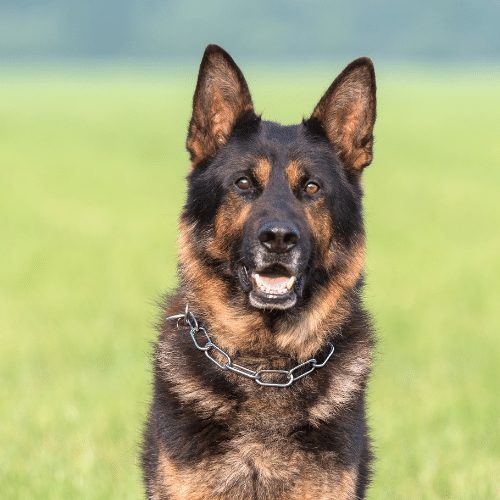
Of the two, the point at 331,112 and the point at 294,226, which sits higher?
the point at 331,112

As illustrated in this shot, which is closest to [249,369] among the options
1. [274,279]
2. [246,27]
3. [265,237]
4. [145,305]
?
[274,279]

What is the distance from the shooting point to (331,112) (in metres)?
6.06

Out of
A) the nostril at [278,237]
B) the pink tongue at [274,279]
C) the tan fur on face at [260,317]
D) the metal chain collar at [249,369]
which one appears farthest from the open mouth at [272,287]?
the metal chain collar at [249,369]

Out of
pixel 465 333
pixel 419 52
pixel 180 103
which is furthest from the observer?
pixel 419 52

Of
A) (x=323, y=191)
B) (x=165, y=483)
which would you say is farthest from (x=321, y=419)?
(x=323, y=191)

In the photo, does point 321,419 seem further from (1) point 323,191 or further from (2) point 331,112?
(2) point 331,112

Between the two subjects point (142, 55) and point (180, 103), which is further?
point (142, 55)

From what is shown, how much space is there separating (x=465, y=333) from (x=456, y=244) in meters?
7.62

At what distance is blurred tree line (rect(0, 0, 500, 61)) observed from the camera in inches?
6531

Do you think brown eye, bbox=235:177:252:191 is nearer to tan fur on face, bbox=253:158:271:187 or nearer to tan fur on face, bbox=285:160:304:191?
tan fur on face, bbox=253:158:271:187

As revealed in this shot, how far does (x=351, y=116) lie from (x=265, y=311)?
126 cm

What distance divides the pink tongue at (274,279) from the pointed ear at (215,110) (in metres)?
0.85

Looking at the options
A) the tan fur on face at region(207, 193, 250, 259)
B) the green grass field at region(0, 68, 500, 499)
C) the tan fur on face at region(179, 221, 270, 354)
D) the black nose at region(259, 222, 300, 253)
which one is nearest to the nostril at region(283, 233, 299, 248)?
the black nose at region(259, 222, 300, 253)

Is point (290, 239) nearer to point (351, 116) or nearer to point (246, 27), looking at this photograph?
point (351, 116)
